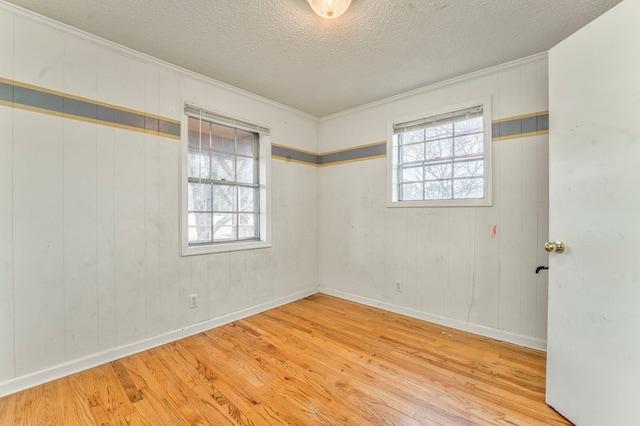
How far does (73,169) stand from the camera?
6.65 ft

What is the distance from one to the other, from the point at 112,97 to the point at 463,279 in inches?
140

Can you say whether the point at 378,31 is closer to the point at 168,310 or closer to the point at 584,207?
the point at 584,207

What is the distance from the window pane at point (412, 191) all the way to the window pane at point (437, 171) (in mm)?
141

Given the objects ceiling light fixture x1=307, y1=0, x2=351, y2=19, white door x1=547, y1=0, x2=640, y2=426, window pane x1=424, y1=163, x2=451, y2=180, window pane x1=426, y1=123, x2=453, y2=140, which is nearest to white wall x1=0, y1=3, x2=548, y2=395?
window pane x1=426, y1=123, x2=453, y2=140

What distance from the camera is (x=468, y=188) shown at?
2.79 metres

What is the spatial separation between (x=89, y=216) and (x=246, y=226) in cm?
149

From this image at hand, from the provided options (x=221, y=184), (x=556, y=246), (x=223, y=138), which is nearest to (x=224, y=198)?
(x=221, y=184)

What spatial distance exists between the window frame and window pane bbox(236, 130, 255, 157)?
1.66 m

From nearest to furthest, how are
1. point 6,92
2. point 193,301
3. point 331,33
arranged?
point 6,92 < point 331,33 < point 193,301

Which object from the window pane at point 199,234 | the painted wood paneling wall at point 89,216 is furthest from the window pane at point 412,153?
the window pane at point 199,234

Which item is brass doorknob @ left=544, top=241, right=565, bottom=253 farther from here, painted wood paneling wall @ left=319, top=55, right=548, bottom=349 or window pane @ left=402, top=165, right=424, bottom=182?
window pane @ left=402, top=165, right=424, bottom=182

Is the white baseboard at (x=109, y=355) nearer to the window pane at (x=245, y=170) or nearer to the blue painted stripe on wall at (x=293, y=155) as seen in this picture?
the window pane at (x=245, y=170)

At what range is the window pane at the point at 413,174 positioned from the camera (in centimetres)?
310

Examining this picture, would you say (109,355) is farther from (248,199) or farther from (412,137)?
(412,137)
